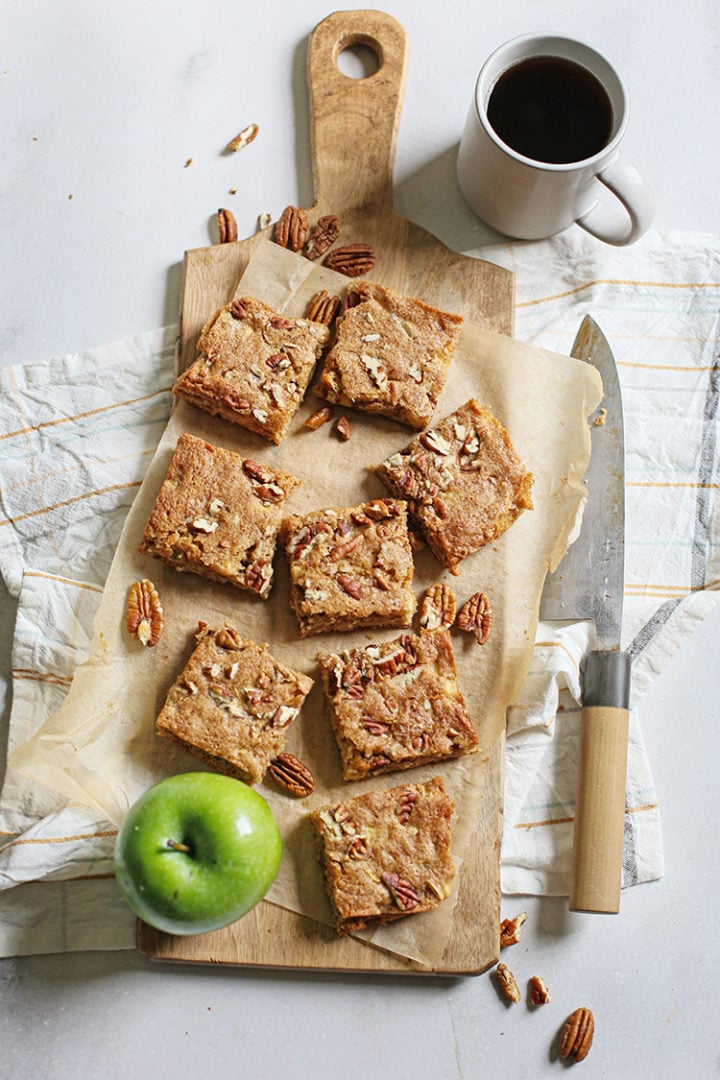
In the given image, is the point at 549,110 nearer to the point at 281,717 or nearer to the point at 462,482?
the point at 462,482

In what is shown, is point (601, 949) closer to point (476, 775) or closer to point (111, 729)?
point (476, 775)

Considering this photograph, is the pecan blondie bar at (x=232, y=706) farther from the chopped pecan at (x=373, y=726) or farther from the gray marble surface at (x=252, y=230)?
the gray marble surface at (x=252, y=230)

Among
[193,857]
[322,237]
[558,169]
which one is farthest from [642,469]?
[193,857]

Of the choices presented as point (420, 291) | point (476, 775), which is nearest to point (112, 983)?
point (476, 775)

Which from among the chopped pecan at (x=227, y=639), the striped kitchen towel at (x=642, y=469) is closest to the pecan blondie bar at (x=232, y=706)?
the chopped pecan at (x=227, y=639)

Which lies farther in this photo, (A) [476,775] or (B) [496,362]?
(B) [496,362]
